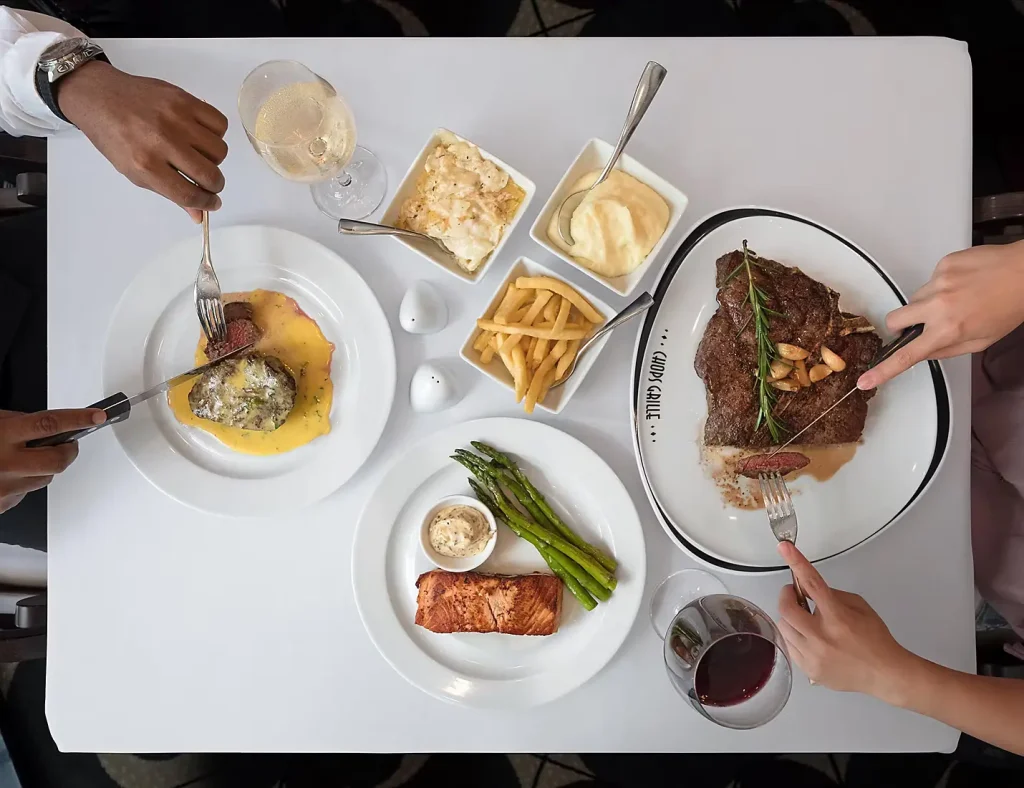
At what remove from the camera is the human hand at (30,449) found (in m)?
1.51

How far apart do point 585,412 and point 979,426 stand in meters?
1.00

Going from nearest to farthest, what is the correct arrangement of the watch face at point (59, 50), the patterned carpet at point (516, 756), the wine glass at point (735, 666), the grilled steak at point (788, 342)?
1. the wine glass at point (735, 666)
2. the watch face at point (59, 50)
3. the grilled steak at point (788, 342)
4. the patterned carpet at point (516, 756)

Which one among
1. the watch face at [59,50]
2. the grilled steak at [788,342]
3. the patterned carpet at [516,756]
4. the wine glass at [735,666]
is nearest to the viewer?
the wine glass at [735,666]

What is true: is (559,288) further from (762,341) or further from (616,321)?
(762,341)

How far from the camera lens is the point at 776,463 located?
5.26 ft

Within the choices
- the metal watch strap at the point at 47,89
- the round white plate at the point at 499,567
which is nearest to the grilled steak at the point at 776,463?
the round white plate at the point at 499,567

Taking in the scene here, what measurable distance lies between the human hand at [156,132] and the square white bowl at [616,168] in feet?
2.21

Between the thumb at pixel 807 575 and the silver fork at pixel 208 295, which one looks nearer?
the thumb at pixel 807 575

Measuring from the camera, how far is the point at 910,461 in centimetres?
162

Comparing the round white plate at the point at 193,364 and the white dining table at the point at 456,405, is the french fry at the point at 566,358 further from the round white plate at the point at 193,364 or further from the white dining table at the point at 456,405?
A: the round white plate at the point at 193,364

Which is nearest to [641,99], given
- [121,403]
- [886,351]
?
[886,351]

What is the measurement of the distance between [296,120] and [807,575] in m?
1.41

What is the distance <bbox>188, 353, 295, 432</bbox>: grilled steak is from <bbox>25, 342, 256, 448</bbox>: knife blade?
17 mm

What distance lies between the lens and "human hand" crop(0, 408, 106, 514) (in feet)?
4.96
